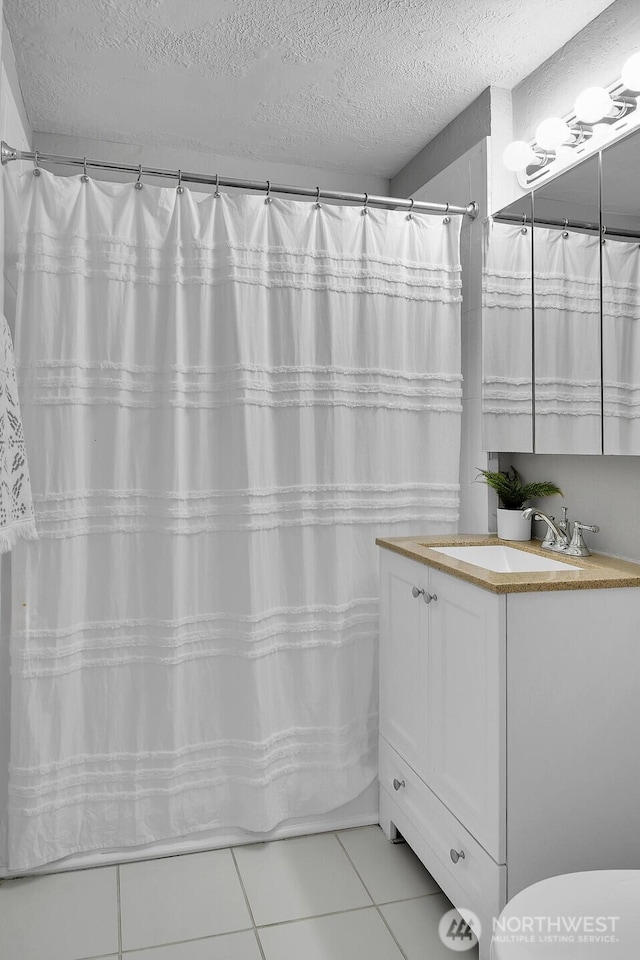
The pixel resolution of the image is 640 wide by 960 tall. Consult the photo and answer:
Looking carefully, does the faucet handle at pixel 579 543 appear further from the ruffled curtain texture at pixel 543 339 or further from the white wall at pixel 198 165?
the white wall at pixel 198 165

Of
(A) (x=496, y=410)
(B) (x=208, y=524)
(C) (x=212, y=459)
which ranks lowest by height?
(B) (x=208, y=524)

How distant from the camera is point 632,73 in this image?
5.56 ft

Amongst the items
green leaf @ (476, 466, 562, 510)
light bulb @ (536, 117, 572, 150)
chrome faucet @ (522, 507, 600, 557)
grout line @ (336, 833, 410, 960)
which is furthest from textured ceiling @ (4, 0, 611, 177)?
grout line @ (336, 833, 410, 960)

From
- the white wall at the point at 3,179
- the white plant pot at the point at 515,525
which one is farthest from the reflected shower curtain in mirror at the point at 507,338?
the white wall at the point at 3,179

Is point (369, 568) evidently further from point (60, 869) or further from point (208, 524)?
point (60, 869)

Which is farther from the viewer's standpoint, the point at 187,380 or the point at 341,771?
the point at 341,771

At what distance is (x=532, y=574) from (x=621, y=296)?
78 cm

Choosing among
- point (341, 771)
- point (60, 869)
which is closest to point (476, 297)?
point (341, 771)

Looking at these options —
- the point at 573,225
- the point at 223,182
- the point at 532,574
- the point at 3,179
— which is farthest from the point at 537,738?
the point at 3,179

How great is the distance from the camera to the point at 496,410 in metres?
2.29

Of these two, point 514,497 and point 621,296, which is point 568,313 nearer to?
point 621,296

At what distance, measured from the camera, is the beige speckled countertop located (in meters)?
1.56

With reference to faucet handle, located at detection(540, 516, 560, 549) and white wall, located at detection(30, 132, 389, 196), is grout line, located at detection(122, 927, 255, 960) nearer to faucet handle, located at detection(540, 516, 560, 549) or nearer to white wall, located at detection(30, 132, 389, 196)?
faucet handle, located at detection(540, 516, 560, 549)

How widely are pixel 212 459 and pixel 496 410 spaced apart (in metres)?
0.95
